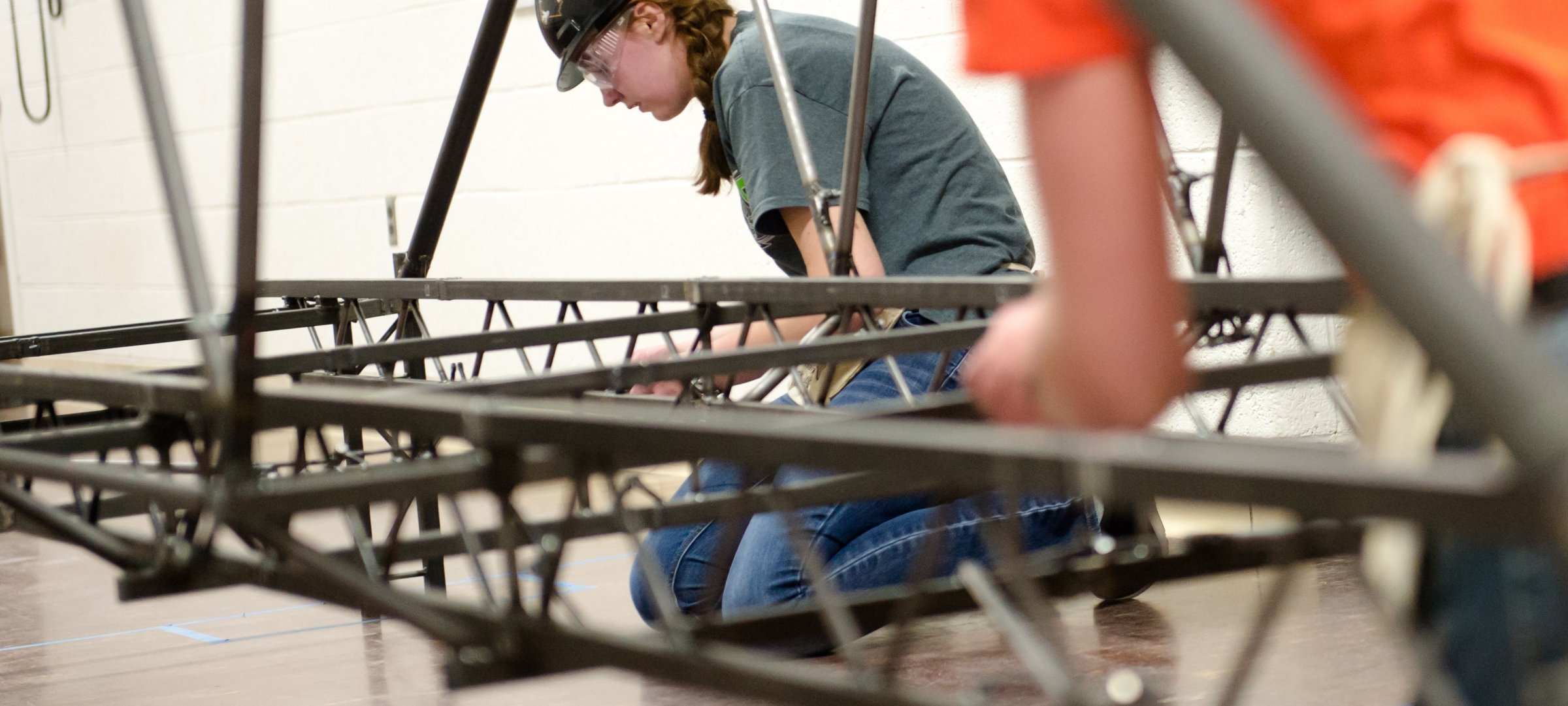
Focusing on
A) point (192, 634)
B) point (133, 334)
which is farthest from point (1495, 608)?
point (192, 634)

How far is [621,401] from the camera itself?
1672 millimetres

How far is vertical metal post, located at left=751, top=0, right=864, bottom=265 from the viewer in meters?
2.07

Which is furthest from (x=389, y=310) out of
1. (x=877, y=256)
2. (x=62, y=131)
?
(x=62, y=131)

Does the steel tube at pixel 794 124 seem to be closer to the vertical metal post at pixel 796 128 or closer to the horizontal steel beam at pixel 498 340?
the vertical metal post at pixel 796 128

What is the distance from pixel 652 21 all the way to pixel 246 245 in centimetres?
141

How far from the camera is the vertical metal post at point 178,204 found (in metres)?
1.10

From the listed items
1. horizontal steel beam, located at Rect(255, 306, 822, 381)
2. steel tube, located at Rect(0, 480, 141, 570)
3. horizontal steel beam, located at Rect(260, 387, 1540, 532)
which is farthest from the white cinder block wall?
horizontal steel beam, located at Rect(260, 387, 1540, 532)

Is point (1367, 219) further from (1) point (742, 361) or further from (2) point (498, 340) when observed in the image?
(2) point (498, 340)

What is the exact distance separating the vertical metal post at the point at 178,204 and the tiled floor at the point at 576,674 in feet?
2.72

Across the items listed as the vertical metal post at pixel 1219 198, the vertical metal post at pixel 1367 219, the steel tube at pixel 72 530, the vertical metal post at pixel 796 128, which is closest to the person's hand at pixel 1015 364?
the vertical metal post at pixel 1367 219

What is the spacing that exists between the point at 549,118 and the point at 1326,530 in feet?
12.9

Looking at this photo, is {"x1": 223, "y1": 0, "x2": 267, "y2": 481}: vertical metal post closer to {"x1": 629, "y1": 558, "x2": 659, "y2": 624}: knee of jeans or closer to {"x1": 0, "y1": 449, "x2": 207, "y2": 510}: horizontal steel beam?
{"x1": 0, "y1": 449, "x2": 207, "y2": 510}: horizontal steel beam

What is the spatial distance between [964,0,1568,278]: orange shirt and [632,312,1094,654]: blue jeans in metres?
1.58

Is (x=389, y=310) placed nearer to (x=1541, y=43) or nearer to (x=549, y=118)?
(x=549, y=118)
